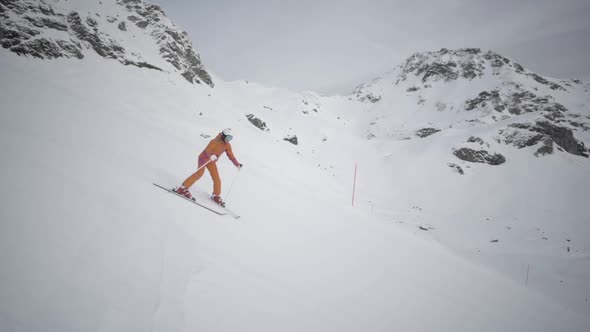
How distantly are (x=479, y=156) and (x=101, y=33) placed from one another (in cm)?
5240

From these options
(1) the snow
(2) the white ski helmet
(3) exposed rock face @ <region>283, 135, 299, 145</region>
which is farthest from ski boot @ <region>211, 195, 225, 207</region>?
(3) exposed rock face @ <region>283, 135, 299, 145</region>

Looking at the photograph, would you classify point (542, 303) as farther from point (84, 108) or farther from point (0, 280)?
point (84, 108)

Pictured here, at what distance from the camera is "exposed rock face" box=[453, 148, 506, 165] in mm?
33906

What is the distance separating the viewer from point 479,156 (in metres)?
34.6

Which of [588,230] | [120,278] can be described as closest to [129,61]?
[120,278]

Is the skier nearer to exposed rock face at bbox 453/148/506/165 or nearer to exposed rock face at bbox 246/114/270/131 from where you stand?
exposed rock face at bbox 246/114/270/131

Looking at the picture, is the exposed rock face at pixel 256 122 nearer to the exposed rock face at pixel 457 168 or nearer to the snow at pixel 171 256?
the snow at pixel 171 256

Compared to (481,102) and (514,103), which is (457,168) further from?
(514,103)

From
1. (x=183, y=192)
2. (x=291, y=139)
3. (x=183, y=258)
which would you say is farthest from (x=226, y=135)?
(x=291, y=139)

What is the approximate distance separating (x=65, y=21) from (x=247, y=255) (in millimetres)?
34183

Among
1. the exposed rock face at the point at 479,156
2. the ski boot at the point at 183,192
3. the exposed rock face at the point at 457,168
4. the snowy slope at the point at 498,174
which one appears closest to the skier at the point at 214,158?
the ski boot at the point at 183,192

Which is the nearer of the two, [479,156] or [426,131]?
[479,156]

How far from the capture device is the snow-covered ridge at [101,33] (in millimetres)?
18669

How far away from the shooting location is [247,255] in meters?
3.16
